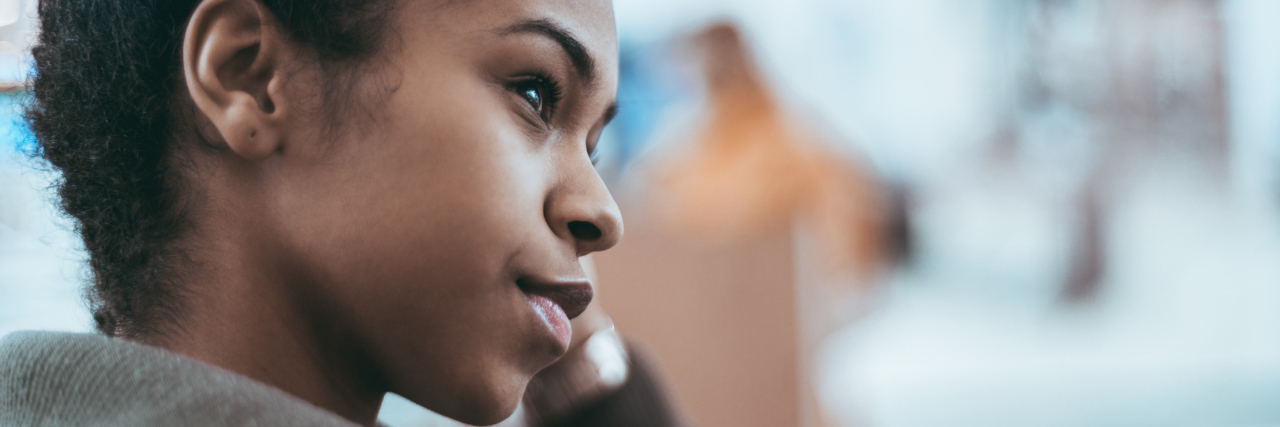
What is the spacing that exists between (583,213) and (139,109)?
0.30 meters

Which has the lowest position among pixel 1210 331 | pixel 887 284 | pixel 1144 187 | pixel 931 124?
pixel 1210 331

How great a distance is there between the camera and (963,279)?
9.45 feet

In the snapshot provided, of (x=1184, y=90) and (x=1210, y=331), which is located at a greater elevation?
(x=1184, y=90)

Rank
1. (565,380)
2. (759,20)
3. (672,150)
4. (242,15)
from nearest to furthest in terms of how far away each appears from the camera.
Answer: (242,15) → (565,380) → (672,150) → (759,20)

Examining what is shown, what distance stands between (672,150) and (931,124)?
1071 mm

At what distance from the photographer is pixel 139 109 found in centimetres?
59

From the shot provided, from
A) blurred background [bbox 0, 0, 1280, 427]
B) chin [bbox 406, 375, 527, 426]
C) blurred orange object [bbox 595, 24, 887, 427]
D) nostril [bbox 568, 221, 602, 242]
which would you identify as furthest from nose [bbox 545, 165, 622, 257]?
blurred background [bbox 0, 0, 1280, 427]

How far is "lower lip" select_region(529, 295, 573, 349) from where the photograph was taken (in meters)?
0.61

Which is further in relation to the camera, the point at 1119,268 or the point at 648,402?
the point at 1119,268

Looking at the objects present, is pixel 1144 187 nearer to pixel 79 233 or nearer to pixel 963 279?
pixel 963 279

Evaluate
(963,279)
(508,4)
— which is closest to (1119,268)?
(963,279)

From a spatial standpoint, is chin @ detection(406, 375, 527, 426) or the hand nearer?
chin @ detection(406, 375, 527, 426)

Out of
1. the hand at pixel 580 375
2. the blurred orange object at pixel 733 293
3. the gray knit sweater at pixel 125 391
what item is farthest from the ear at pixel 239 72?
the blurred orange object at pixel 733 293

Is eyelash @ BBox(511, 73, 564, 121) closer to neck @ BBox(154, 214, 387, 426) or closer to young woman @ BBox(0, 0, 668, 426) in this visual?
young woman @ BBox(0, 0, 668, 426)
